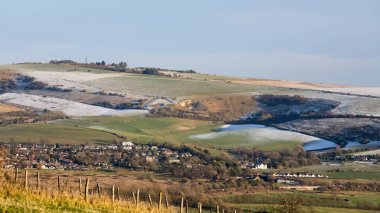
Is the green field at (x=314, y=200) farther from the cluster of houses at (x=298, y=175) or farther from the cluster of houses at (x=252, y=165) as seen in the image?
the cluster of houses at (x=252, y=165)

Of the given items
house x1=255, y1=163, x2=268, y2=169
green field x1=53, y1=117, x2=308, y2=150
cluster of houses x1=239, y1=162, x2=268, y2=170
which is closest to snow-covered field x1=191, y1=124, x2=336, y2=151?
green field x1=53, y1=117, x2=308, y2=150

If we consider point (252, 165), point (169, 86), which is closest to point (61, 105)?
point (169, 86)

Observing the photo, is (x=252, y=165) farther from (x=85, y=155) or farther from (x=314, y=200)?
(x=314, y=200)

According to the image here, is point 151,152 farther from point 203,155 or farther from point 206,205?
point 206,205

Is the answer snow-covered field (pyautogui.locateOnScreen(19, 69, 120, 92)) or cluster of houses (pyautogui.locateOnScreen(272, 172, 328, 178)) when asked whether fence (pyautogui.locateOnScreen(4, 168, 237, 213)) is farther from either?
snow-covered field (pyautogui.locateOnScreen(19, 69, 120, 92))

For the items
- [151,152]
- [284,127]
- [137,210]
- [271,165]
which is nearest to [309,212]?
[137,210]
